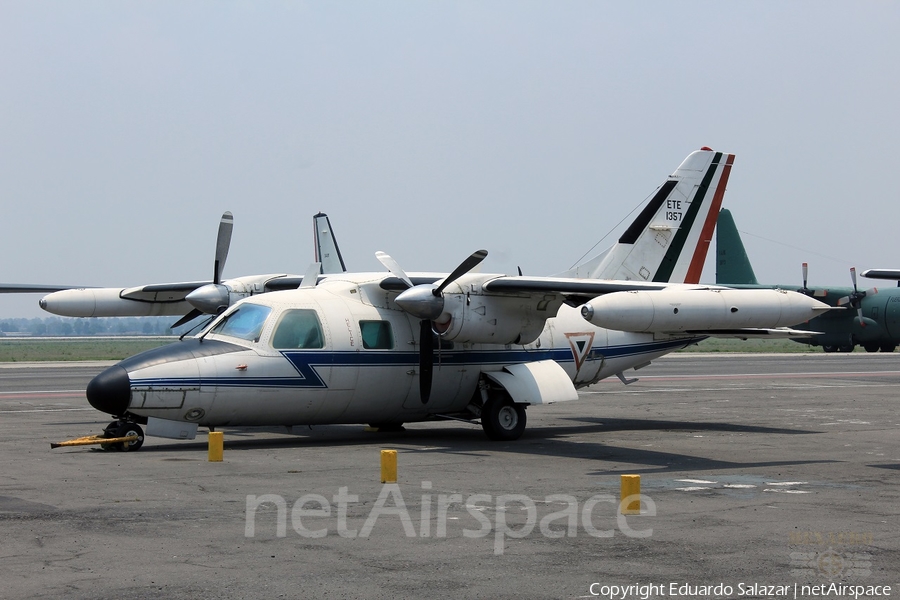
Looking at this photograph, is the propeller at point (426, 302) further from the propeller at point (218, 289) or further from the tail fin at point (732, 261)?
the tail fin at point (732, 261)

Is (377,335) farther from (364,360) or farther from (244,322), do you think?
(244,322)

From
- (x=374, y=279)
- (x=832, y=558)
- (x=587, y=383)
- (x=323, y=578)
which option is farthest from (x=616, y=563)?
(x=587, y=383)

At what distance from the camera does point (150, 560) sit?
8.66m

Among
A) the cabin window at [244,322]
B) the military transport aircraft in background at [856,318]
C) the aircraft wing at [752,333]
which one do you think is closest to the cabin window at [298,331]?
the cabin window at [244,322]

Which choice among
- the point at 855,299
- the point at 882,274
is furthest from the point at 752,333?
the point at 855,299

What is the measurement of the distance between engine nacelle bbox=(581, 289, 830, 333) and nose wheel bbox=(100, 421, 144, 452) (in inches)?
297

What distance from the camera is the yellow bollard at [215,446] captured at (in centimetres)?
1505

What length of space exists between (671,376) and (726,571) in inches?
1265

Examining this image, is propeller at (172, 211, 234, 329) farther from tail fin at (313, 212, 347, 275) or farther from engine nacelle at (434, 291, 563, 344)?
tail fin at (313, 212, 347, 275)

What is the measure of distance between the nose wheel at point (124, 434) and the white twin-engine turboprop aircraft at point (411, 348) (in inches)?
0.9

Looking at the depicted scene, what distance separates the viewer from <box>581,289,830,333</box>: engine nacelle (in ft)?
50.6

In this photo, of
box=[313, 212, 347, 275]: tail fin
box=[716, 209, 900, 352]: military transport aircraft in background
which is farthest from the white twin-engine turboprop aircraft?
box=[716, 209, 900, 352]: military transport aircraft in background

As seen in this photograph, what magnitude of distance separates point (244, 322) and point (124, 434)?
2758 mm

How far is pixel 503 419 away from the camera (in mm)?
19219
